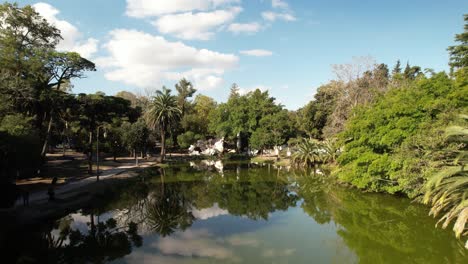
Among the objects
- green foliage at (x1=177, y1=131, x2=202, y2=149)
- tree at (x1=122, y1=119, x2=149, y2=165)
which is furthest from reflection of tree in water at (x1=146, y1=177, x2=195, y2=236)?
green foliage at (x1=177, y1=131, x2=202, y2=149)

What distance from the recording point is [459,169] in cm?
1142

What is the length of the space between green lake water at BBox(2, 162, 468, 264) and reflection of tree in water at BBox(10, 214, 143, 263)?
0.04 meters

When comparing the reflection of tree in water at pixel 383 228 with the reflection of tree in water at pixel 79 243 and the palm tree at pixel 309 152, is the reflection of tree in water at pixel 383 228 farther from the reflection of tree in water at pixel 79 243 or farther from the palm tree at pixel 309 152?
the palm tree at pixel 309 152

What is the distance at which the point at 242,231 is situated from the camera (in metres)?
16.8

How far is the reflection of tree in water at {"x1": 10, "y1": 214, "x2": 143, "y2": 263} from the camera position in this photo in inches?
504

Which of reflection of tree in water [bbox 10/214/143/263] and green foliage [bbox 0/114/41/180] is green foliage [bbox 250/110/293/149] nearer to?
green foliage [bbox 0/114/41/180]

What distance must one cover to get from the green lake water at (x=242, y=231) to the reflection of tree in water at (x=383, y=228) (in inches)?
1.7

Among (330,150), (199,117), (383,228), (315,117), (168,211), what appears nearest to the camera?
(383,228)

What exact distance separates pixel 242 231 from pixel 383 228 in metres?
8.05

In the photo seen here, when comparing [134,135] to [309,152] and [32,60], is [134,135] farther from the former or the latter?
[309,152]

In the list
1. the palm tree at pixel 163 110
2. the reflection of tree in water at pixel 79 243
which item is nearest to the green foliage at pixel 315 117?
the palm tree at pixel 163 110

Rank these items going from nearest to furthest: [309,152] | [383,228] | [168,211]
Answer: [383,228], [168,211], [309,152]

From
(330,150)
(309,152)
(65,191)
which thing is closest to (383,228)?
(65,191)

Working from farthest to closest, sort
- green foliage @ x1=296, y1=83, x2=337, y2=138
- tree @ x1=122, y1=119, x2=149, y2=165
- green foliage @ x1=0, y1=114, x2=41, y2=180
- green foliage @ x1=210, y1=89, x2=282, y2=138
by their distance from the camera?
green foliage @ x1=210, y1=89, x2=282, y2=138 → green foliage @ x1=296, y1=83, x2=337, y2=138 → tree @ x1=122, y1=119, x2=149, y2=165 → green foliage @ x1=0, y1=114, x2=41, y2=180
